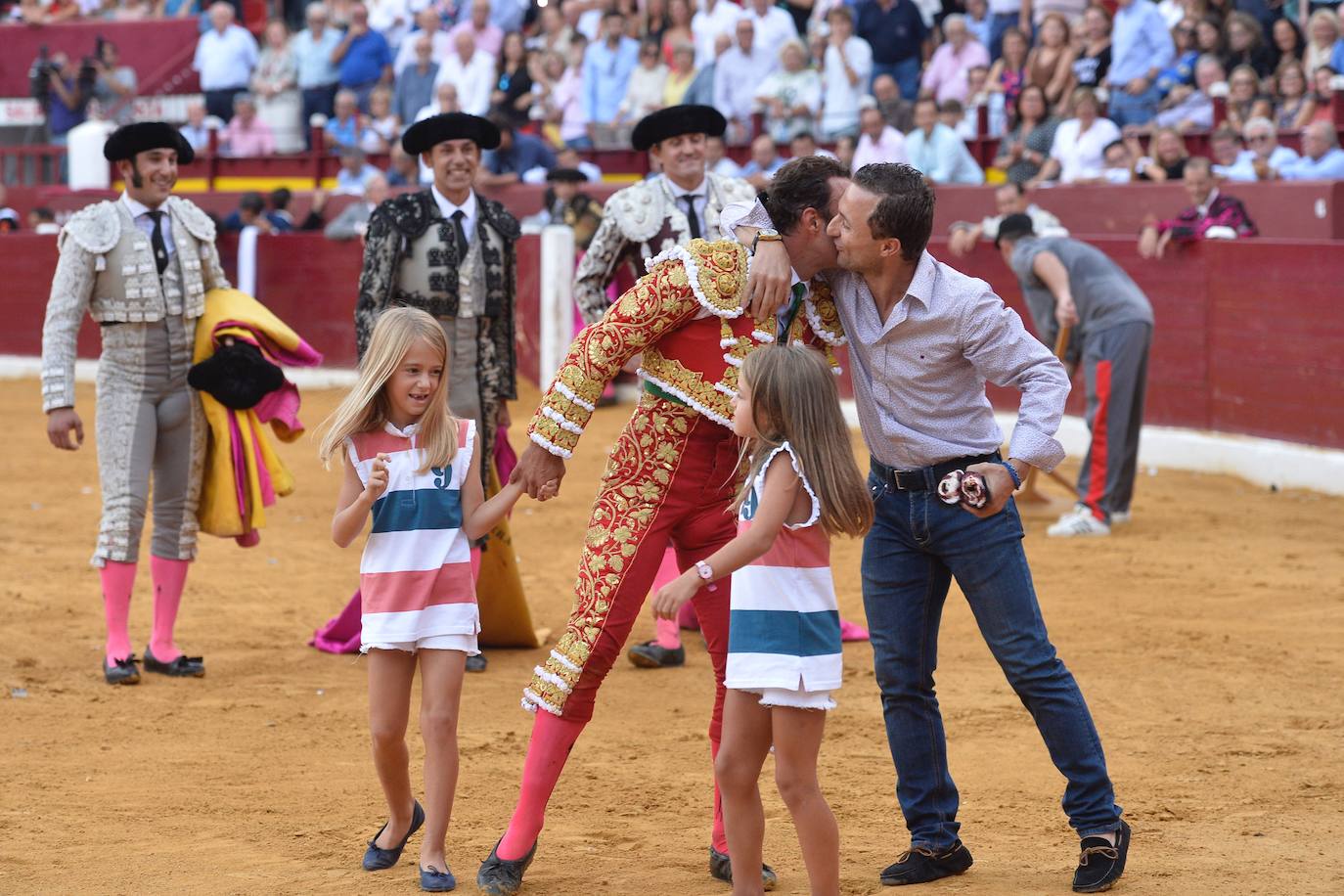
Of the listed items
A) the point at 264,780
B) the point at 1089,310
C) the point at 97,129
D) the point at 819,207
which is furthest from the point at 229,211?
the point at 819,207

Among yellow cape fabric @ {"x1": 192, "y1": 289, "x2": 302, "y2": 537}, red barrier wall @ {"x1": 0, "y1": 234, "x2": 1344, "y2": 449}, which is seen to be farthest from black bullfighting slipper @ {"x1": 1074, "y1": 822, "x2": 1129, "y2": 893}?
red barrier wall @ {"x1": 0, "y1": 234, "x2": 1344, "y2": 449}

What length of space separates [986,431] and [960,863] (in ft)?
3.19

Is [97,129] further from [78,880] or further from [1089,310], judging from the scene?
[78,880]

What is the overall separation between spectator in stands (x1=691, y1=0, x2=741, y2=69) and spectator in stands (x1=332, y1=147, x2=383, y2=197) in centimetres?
335

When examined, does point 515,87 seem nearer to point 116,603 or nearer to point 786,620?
point 116,603

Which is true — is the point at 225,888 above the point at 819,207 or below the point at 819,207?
below

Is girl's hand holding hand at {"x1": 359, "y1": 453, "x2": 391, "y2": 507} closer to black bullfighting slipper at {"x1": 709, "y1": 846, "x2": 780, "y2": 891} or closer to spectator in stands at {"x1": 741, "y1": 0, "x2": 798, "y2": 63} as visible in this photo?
black bullfighting slipper at {"x1": 709, "y1": 846, "x2": 780, "y2": 891}

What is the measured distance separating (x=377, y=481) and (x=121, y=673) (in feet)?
8.65

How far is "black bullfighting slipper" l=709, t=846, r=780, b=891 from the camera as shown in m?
3.96

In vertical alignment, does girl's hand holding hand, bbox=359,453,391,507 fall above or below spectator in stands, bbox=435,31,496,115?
below

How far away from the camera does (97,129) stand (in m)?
19.5

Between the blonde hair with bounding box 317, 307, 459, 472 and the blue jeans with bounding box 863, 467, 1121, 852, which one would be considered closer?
the blue jeans with bounding box 863, 467, 1121, 852

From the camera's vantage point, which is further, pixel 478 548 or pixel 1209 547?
pixel 1209 547

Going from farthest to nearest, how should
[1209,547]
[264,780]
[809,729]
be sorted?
[1209,547] < [264,780] < [809,729]
